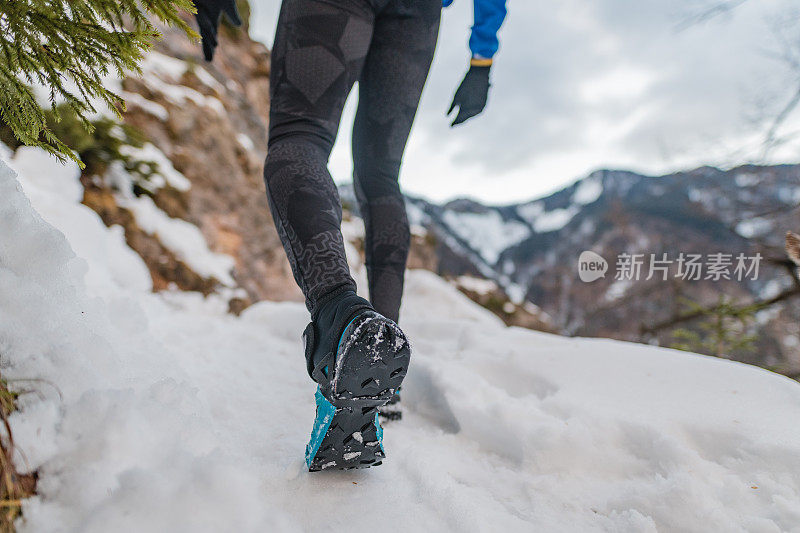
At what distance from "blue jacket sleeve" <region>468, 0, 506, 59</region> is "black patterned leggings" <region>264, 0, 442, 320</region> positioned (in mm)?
182

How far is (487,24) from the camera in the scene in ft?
3.80

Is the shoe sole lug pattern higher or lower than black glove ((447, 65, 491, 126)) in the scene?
lower

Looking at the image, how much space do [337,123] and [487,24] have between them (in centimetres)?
60

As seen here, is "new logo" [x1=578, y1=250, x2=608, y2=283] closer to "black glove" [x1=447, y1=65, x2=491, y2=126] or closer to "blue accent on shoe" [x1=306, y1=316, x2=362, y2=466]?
"black glove" [x1=447, y1=65, x2=491, y2=126]

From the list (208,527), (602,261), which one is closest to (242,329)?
(208,527)

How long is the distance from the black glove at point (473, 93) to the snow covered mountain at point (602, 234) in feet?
9.46

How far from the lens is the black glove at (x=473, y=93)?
3.89ft

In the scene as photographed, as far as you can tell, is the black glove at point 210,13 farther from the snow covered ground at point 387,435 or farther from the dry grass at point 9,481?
the dry grass at point 9,481

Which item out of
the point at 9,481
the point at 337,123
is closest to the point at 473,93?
the point at 337,123

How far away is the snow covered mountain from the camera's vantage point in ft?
12.9

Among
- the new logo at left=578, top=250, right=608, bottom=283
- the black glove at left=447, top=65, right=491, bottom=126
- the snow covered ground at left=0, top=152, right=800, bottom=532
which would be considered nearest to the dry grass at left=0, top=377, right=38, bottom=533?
the snow covered ground at left=0, top=152, right=800, bottom=532

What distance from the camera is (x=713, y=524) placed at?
64cm

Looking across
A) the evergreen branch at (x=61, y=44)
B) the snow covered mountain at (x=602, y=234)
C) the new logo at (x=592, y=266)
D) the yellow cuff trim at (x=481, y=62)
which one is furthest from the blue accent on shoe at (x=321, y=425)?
the snow covered mountain at (x=602, y=234)

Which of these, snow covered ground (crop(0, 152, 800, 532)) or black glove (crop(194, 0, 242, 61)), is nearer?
snow covered ground (crop(0, 152, 800, 532))
